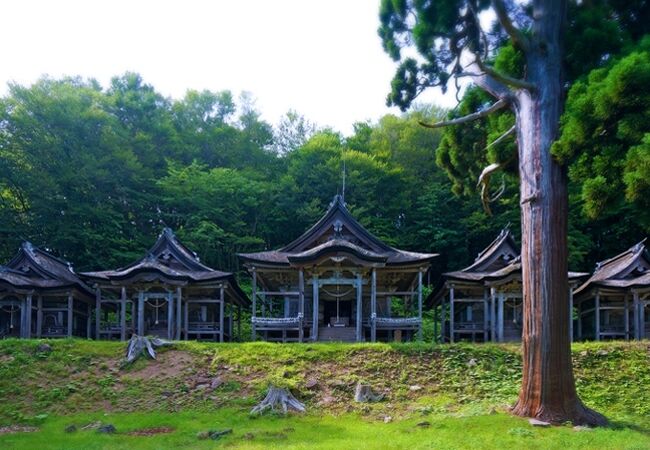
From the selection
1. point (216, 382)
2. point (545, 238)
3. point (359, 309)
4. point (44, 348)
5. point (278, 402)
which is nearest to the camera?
point (545, 238)

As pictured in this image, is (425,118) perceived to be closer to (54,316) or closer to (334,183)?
(334,183)

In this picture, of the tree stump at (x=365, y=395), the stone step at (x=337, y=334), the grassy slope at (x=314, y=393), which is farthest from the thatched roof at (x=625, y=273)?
the tree stump at (x=365, y=395)

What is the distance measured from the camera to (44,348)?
1934cm

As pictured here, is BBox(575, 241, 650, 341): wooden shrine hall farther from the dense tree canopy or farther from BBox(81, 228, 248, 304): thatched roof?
BBox(81, 228, 248, 304): thatched roof

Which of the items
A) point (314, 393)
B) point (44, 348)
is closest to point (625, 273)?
point (314, 393)

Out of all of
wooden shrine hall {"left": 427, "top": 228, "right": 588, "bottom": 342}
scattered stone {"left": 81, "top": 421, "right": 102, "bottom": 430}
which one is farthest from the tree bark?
wooden shrine hall {"left": 427, "top": 228, "right": 588, "bottom": 342}

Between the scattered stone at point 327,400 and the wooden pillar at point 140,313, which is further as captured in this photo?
the wooden pillar at point 140,313

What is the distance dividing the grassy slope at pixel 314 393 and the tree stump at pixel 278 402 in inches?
13.9

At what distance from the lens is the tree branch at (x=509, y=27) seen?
12.7 metres

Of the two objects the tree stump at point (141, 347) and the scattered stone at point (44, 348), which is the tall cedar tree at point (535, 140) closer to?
the tree stump at point (141, 347)

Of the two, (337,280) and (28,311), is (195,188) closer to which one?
(28,311)

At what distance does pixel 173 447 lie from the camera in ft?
39.0

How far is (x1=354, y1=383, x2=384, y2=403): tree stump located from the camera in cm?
1573

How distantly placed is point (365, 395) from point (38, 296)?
16864 millimetres
